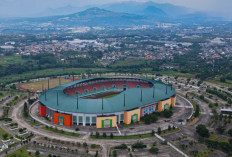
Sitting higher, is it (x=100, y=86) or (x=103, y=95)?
(x=100, y=86)

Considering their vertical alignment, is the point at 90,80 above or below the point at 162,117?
above

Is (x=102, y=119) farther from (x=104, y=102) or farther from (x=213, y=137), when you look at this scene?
(x=213, y=137)

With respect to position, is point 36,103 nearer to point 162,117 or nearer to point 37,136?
point 37,136

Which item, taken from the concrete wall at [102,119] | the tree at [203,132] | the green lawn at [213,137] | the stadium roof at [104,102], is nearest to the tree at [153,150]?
the tree at [203,132]

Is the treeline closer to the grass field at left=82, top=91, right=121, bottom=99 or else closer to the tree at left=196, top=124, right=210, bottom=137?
the grass field at left=82, top=91, right=121, bottom=99

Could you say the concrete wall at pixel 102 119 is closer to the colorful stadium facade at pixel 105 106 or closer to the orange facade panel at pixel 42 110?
the colorful stadium facade at pixel 105 106

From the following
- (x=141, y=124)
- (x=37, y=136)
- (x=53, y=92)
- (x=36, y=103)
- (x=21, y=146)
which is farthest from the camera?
(x=36, y=103)

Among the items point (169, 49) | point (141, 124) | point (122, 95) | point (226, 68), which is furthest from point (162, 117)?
point (169, 49)

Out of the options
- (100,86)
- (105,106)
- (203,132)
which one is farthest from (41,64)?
(203,132)
